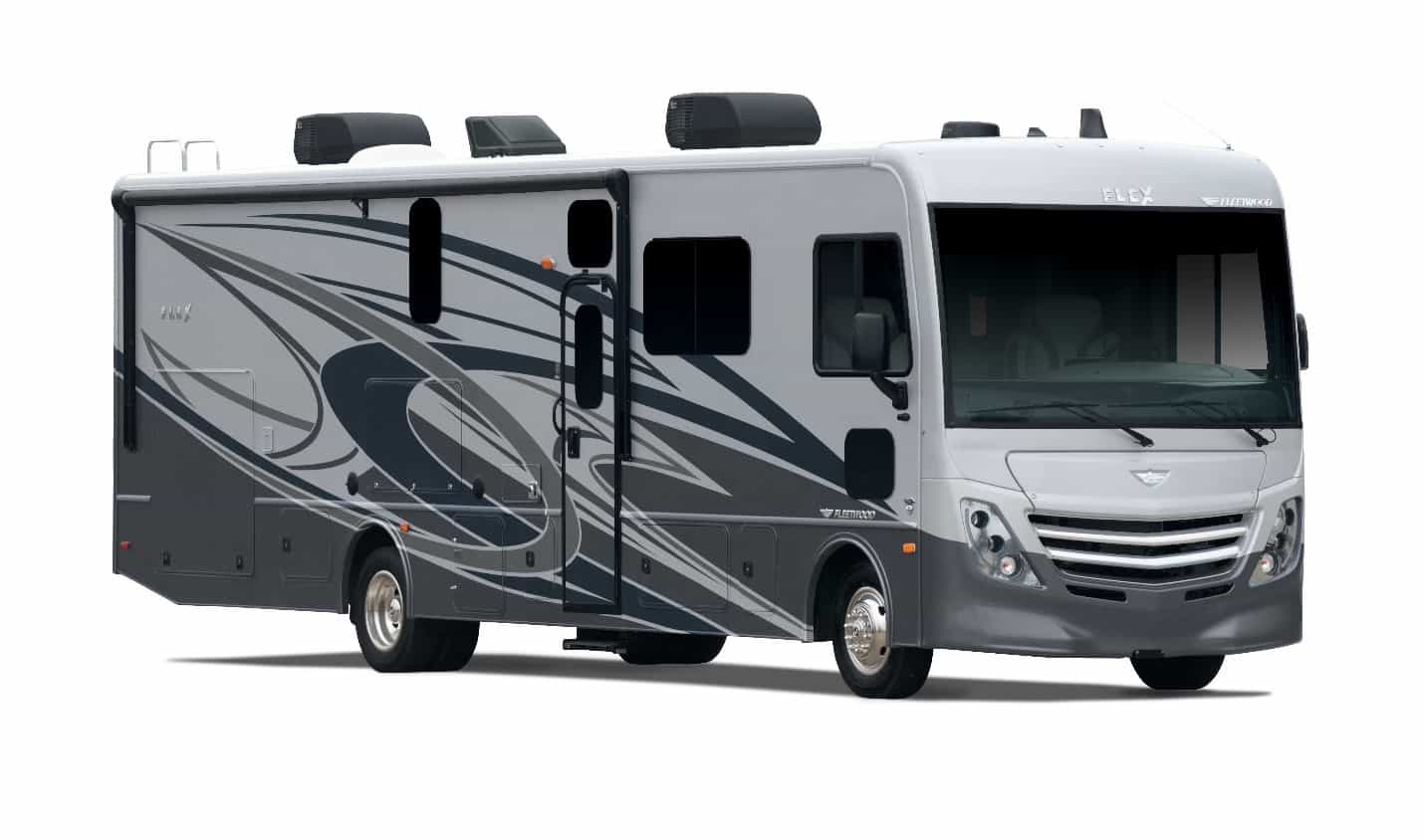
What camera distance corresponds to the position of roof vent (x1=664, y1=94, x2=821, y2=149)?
21.6m

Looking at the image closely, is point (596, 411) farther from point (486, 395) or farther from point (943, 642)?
point (943, 642)

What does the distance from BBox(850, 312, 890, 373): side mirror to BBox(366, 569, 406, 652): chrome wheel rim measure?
4.87 meters

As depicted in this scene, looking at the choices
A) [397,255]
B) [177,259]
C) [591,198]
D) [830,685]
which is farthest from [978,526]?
[177,259]

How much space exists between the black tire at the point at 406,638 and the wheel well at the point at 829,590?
3.60 metres

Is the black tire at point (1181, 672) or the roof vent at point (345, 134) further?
the roof vent at point (345, 134)

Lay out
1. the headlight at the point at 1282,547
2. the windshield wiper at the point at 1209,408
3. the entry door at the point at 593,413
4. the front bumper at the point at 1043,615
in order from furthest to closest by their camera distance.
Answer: the entry door at the point at 593,413 → the headlight at the point at 1282,547 → the windshield wiper at the point at 1209,408 → the front bumper at the point at 1043,615

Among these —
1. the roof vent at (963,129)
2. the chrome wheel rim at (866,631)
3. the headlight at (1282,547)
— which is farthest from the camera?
the roof vent at (963,129)

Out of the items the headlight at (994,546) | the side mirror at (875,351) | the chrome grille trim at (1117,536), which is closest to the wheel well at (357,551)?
the side mirror at (875,351)

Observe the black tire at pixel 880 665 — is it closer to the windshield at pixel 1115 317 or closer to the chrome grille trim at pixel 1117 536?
the chrome grille trim at pixel 1117 536

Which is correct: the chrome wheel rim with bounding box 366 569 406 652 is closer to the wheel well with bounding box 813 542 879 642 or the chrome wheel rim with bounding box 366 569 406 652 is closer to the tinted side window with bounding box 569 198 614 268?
the tinted side window with bounding box 569 198 614 268

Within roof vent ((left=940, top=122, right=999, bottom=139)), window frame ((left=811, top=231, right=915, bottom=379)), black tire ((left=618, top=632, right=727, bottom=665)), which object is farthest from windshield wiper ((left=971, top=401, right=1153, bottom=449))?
black tire ((left=618, top=632, right=727, bottom=665))

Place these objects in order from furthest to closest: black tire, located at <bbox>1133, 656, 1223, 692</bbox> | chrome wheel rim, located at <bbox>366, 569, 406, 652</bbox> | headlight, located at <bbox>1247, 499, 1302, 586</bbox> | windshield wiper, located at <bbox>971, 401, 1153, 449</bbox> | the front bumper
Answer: chrome wheel rim, located at <bbox>366, 569, 406, 652</bbox> → black tire, located at <bbox>1133, 656, 1223, 692</bbox> → headlight, located at <bbox>1247, 499, 1302, 586</bbox> → windshield wiper, located at <bbox>971, 401, 1153, 449</bbox> → the front bumper

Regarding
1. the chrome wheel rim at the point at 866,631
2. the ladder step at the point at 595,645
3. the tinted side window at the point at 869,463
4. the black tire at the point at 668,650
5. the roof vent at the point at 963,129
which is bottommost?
the black tire at the point at 668,650

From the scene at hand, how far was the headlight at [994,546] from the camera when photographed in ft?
64.1
